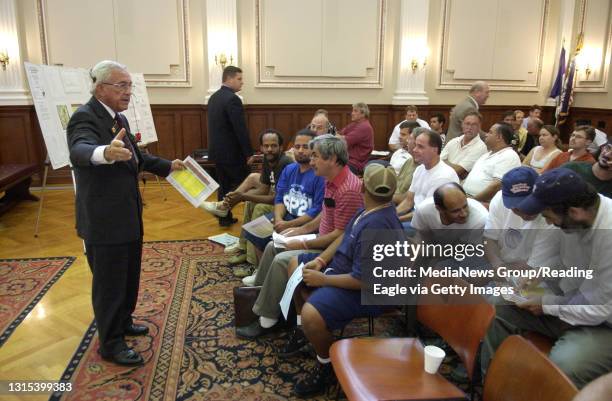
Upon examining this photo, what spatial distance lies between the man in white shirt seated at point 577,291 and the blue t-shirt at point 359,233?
24.8 inches

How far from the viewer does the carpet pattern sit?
2.97 meters

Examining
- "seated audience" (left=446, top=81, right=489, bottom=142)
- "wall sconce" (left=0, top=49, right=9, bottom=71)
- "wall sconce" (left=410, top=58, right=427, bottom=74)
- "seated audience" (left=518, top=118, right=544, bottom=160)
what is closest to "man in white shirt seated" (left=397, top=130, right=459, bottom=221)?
"seated audience" (left=446, top=81, right=489, bottom=142)

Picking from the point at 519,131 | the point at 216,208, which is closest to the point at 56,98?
the point at 216,208

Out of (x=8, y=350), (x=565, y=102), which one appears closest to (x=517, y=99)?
(x=565, y=102)

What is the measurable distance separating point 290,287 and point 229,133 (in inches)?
107

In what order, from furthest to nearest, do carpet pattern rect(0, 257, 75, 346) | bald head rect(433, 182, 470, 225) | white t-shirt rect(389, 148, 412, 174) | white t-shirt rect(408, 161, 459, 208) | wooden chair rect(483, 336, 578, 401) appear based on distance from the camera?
white t-shirt rect(389, 148, 412, 174) < white t-shirt rect(408, 161, 459, 208) < carpet pattern rect(0, 257, 75, 346) < bald head rect(433, 182, 470, 225) < wooden chair rect(483, 336, 578, 401)

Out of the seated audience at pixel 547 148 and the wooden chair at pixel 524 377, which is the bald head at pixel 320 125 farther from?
the wooden chair at pixel 524 377

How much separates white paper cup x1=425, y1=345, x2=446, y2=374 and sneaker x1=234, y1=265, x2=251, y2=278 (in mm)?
2159

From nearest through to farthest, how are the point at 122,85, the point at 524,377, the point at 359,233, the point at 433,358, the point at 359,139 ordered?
the point at 524,377 → the point at 433,358 → the point at 359,233 → the point at 122,85 → the point at 359,139

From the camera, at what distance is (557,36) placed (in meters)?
7.97

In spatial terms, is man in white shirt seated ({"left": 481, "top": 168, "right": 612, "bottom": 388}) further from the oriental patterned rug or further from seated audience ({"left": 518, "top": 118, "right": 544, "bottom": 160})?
seated audience ({"left": 518, "top": 118, "right": 544, "bottom": 160})

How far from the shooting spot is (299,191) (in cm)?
316

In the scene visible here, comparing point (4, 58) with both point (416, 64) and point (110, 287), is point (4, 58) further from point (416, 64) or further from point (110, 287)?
point (416, 64)

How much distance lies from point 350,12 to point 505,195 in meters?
5.60
